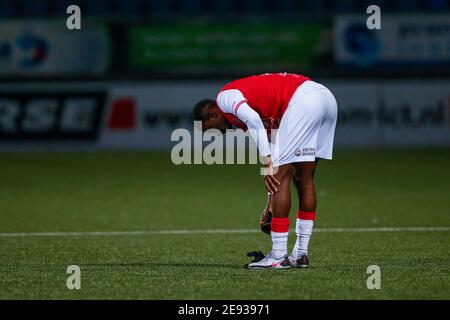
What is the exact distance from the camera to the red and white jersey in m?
8.25

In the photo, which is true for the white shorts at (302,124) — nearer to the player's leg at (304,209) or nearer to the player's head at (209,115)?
the player's leg at (304,209)

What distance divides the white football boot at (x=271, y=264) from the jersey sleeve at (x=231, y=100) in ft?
4.00

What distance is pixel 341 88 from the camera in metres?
23.3

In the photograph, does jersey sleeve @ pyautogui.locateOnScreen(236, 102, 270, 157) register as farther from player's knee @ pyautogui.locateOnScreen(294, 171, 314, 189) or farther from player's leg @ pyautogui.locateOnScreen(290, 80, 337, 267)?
player's knee @ pyautogui.locateOnScreen(294, 171, 314, 189)

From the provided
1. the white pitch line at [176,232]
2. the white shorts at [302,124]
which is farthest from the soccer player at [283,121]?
the white pitch line at [176,232]

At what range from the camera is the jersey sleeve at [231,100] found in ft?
26.6

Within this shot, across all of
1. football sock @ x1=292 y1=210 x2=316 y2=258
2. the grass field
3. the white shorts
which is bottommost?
the grass field

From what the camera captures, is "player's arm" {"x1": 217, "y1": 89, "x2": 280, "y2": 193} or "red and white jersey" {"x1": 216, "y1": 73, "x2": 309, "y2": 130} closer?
"player's arm" {"x1": 217, "y1": 89, "x2": 280, "y2": 193}

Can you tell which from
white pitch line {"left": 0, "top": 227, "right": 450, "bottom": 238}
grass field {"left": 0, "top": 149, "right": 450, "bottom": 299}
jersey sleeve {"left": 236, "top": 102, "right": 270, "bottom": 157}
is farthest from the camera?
white pitch line {"left": 0, "top": 227, "right": 450, "bottom": 238}

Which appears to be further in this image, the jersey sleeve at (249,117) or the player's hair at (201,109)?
the player's hair at (201,109)

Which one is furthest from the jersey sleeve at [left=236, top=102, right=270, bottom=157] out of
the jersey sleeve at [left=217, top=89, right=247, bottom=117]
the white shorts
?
the white shorts

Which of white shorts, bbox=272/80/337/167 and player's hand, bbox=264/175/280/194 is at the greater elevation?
white shorts, bbox=272/80/337/167

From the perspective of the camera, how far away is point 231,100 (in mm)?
8156

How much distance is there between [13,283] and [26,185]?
922cm
